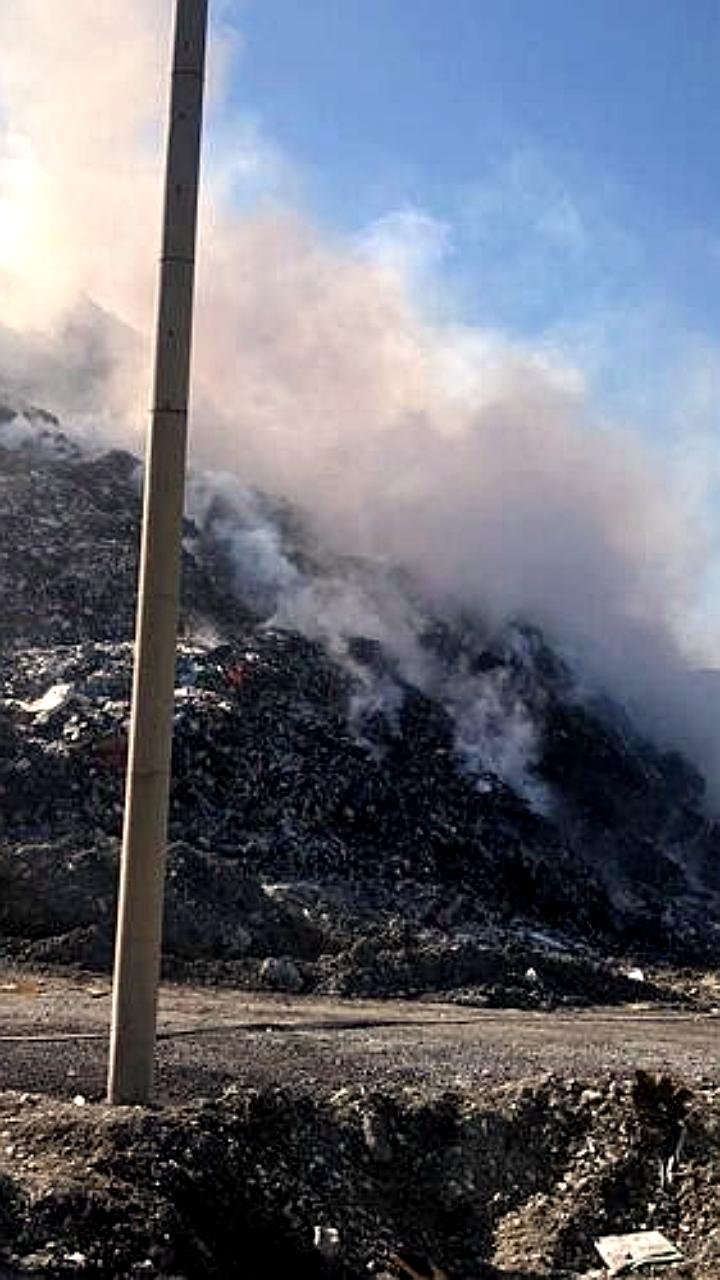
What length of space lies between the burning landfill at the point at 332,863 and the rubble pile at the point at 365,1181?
0.02 m

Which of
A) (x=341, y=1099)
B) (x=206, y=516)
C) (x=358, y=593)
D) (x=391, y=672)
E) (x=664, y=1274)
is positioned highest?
(x=206, y=516)

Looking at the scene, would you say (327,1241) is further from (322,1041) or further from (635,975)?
(635,975)

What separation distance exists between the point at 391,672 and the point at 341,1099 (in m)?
13.8

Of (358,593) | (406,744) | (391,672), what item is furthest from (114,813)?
(358,593)

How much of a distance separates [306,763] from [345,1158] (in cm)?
1095

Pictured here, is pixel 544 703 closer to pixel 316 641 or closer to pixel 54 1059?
pixel 316 641

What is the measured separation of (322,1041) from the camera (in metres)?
10.2

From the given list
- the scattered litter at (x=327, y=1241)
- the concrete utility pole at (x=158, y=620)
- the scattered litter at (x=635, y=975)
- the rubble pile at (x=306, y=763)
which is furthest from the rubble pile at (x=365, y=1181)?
the scattered litter at (x=635, y=975)

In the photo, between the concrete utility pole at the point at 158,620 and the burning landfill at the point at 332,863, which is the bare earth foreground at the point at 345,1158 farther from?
the concrete utility pole at the point at 158,620

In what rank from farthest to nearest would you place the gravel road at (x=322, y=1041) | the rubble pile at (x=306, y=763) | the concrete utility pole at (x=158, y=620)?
the rubble pile at (x=306, y=763)
the gravel road at (x=322, y=1041)
the concrete utility pole at (x=158, y=620)

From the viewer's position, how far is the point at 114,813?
16266 millimetres

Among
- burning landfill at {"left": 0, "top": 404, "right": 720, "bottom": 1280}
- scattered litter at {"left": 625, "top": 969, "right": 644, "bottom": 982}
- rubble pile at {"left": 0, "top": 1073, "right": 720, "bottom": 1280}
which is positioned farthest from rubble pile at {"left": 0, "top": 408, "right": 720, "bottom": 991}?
rubble pile at {"left": 0, "top": 1073, "right": 720, "bottom": 1280}

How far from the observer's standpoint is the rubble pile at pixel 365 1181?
5.94 m

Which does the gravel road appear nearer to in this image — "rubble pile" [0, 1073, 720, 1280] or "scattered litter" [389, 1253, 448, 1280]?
"rubble pile" [0, 1073, 720, 1280]
